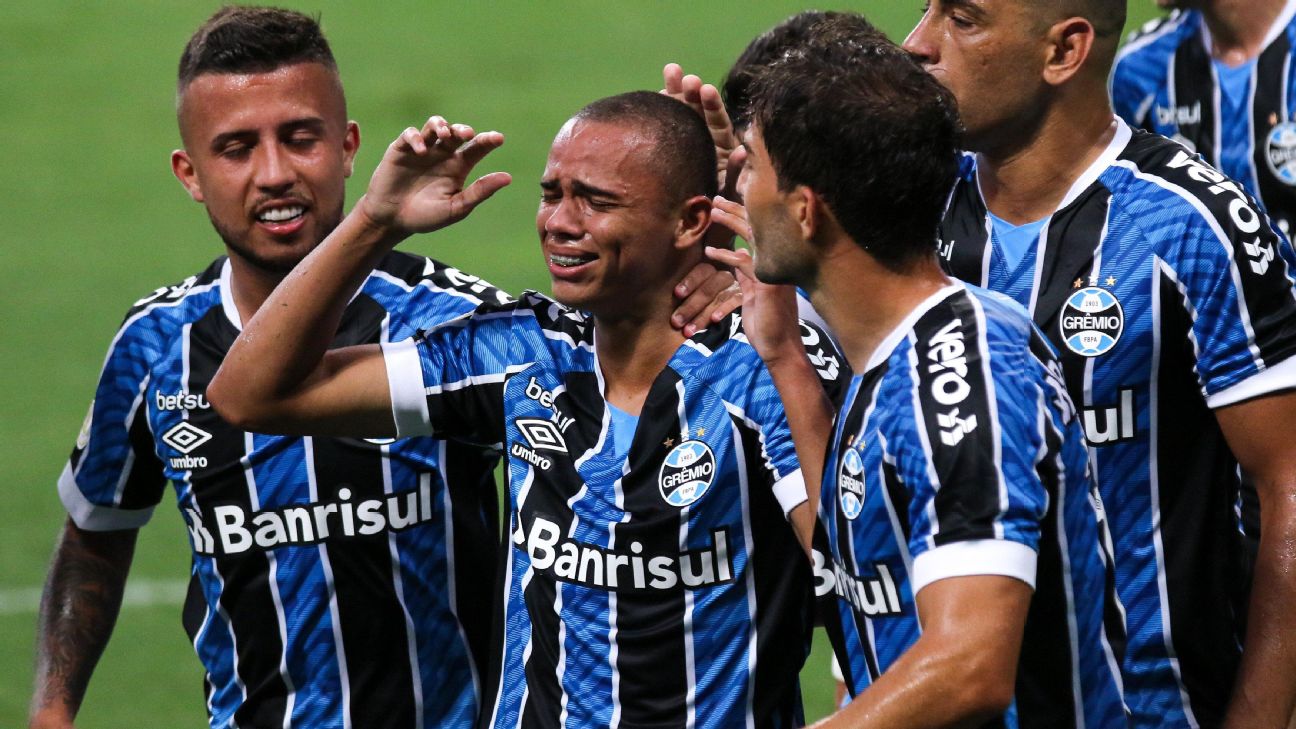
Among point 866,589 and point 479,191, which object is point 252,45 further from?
point 866,589

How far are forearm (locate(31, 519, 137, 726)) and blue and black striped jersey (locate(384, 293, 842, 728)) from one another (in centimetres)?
138

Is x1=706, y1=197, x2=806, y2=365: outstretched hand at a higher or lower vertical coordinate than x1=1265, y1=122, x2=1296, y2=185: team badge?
lower

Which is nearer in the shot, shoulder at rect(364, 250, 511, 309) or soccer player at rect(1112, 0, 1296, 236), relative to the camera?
shoulder at rect(364, 250, 511, 309)

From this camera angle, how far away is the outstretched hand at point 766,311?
369cm

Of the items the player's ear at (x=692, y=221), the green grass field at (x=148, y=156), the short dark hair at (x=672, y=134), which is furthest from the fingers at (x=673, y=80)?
the green grass field at (x=148, y=156)

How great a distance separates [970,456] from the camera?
3.02 m

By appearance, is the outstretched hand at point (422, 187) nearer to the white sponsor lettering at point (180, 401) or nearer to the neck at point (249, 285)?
the neck at point (249, 285)

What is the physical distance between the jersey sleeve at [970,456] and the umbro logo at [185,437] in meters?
2.03

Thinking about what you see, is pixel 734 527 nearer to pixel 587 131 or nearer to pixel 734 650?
pixel 734 650

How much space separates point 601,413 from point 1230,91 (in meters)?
3.00

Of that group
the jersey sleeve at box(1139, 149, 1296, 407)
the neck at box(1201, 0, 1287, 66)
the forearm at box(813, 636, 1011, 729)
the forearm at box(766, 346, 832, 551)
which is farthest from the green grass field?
the forearm at box(813, 636, 1011, 729)

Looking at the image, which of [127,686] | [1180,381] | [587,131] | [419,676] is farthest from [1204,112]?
[127,686]

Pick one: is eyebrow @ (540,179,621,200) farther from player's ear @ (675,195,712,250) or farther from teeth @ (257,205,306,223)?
teeth @ (257,205,306,223)

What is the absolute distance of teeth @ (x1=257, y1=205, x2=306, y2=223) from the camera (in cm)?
452
